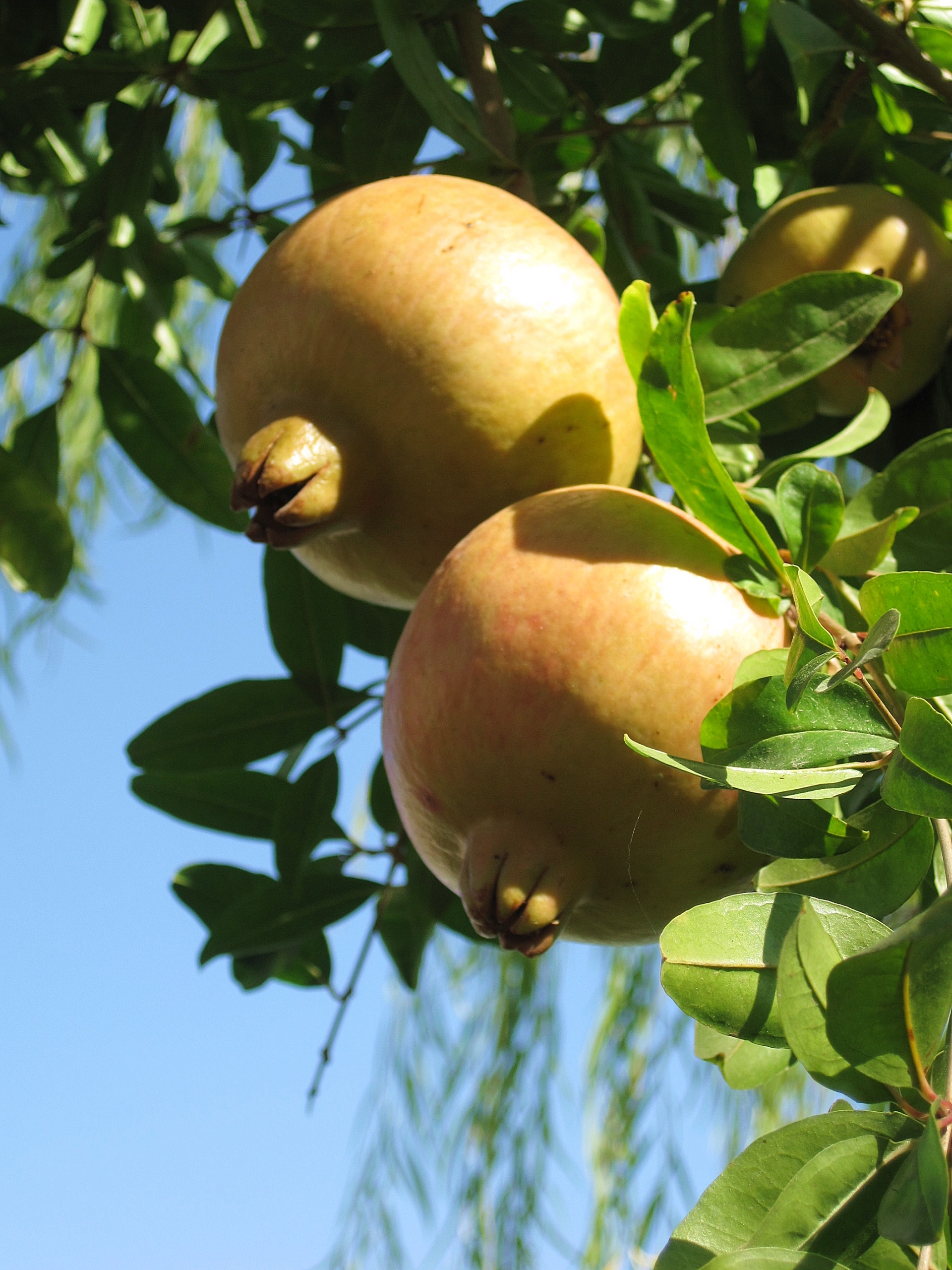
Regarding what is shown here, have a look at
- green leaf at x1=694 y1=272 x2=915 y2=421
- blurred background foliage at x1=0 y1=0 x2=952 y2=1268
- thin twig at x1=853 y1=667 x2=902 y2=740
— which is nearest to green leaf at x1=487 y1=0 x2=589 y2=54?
blurred background foliage at x1=0 y1=0 x2=952 y2=1268

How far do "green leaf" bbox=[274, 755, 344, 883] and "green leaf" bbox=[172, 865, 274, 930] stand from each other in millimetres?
173

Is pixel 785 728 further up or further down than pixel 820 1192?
further up

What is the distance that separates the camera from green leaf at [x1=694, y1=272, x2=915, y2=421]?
0.74 m

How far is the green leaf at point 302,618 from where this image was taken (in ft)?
3.61

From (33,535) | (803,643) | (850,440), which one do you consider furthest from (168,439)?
(803,643)

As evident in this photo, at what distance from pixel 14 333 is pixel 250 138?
0.33 metres

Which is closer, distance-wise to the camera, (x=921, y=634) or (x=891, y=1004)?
(x=891, y=1004)

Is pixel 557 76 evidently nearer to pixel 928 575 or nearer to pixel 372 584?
Result: pixel 372 584

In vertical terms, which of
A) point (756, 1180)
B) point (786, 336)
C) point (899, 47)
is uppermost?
point (899, 47)

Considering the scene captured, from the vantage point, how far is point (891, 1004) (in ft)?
1.43

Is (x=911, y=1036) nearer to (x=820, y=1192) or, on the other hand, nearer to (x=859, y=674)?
(x=820, y=1192)

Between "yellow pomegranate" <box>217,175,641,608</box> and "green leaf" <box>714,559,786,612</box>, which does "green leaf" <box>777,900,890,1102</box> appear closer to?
"green leaf" <box>714,559,786,612</box>

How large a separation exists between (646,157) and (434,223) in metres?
0.59

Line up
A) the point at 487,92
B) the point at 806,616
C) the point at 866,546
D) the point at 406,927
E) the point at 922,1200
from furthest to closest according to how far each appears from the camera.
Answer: the point at 406,927 → the point at 487,92 → the point at 866,546 → the point at 806,616 → the point at 922,1200
